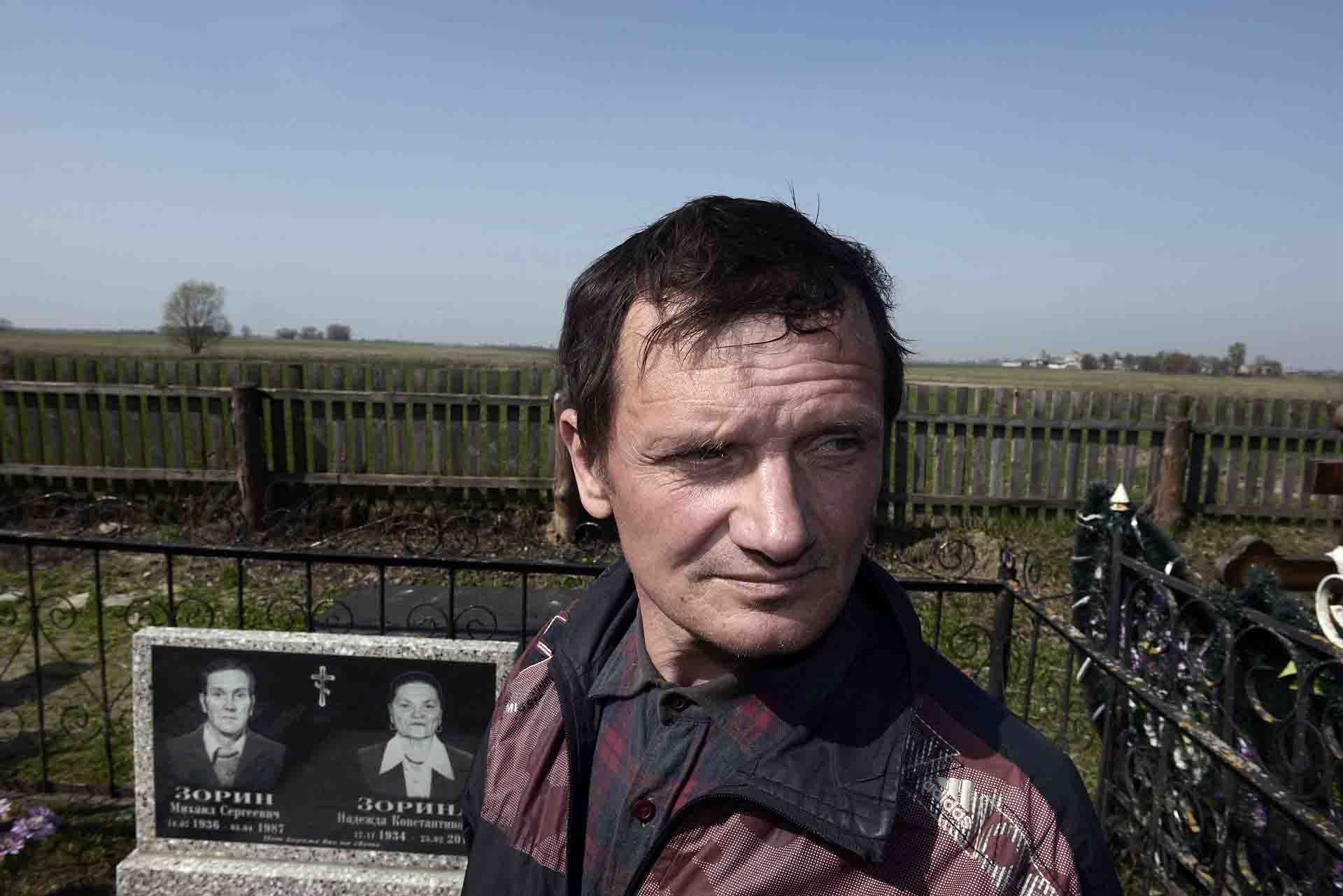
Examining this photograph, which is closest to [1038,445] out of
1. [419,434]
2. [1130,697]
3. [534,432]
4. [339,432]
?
[534,432]

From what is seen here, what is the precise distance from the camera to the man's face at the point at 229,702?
2871mm

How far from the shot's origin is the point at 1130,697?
3.45 m

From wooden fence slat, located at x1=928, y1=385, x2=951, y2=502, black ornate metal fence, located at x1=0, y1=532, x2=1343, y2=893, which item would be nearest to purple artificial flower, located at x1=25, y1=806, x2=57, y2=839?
black ornate metal fence, located at x1=0, y1=532, x2=1343, y2=893

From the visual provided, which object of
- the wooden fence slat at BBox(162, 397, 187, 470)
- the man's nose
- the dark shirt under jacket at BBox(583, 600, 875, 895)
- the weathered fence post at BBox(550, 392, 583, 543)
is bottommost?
the weathered fence post at BBox(550, 392, 583, 543)

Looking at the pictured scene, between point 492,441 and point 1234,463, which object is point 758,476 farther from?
point 1234,463

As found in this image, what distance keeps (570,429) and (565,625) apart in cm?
41

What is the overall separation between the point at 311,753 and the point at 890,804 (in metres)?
2.49

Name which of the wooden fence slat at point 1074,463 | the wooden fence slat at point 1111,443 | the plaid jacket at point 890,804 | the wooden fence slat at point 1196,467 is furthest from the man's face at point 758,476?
the wooden fence slat at point 1196,467

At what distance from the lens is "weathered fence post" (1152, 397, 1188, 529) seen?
889 centimetres

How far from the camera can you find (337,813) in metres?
2.88

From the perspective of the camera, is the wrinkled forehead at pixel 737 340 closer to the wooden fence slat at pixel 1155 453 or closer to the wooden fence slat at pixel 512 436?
the wooden fence slat at pixel 512 436

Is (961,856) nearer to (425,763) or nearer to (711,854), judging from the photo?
(711,854)

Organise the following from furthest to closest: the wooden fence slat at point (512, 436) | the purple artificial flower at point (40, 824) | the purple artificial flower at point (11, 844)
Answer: the wooden fence slat at point (512, 436) < the purple artificial flower at point (40, 824) < the purple artificial flower at point (11, 844)

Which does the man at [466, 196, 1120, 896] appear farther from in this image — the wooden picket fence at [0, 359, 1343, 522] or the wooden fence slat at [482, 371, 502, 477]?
the wooden fence slat at [482, 371, 502, 477]
